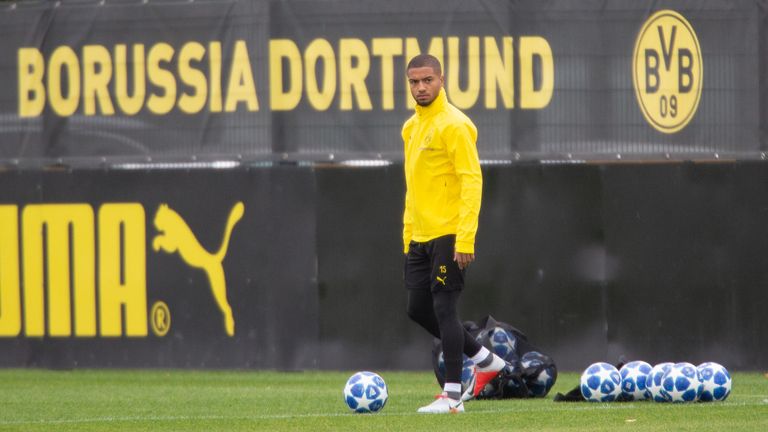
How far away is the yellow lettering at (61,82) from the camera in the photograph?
12914mm

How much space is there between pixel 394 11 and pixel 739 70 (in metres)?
2.94

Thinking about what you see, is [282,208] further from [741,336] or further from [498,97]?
[741,336]

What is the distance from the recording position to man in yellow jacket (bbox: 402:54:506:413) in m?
8.48

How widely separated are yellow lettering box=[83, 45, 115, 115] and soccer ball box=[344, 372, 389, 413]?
17.0 ft

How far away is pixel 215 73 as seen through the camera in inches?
498

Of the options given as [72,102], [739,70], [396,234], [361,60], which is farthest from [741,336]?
[72,102]

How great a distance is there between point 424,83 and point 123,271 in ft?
16.8

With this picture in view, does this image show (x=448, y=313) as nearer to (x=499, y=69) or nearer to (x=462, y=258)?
(x=462, y=258)

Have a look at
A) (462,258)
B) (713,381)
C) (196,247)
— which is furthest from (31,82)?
(713,381)

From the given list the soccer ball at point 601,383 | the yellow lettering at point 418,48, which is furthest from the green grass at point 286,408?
the yellow lettering at point 418,48

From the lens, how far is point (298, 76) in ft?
41.1

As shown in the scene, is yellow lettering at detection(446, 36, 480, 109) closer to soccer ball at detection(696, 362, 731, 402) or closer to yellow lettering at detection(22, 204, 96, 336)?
yellow lettering at detection(22, 204, 96, 336)

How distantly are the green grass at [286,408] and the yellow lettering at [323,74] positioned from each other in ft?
7.66

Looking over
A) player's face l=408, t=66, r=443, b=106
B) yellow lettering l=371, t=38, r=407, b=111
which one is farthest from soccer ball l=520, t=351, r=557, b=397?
yellow lettering l=371, t=38, r=407, b=111
